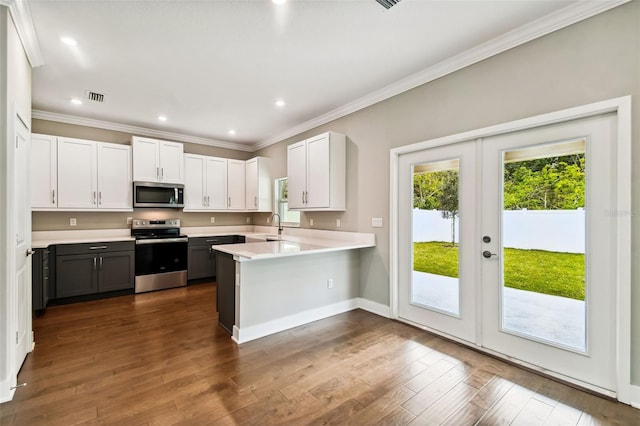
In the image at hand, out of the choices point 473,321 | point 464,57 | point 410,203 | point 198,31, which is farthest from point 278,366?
point 464,57

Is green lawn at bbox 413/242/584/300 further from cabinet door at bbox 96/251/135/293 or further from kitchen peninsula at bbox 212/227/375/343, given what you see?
cabinet door at bbox 96/251/135/293

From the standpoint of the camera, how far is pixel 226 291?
129 inches

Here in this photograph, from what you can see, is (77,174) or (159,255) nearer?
(77,174)

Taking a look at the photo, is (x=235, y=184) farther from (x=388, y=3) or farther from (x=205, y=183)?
(x=388, y=3)

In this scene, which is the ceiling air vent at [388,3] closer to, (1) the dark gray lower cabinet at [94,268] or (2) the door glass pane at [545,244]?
(2) the door glass pane at [545,244]

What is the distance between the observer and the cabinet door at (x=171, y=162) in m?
5.17

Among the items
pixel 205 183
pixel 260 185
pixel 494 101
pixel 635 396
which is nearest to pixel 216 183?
pixel 205 183

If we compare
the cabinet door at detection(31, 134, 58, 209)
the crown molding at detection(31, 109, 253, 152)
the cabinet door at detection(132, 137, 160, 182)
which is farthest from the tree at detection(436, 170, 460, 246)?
the cabinet door at detection(31, 134, 58, 209)

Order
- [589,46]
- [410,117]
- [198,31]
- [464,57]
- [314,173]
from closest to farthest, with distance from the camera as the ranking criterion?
1. [589,46]
2. [198,31]
3. [464,57]
4. [410,117]
5. [314,173]

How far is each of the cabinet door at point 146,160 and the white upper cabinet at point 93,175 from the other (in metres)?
0.13

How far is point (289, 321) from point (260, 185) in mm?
3201

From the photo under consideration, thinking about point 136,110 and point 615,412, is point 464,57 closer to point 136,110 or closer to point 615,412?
point 615,412

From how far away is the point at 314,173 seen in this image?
4.26m

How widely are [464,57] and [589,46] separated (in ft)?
3.09
